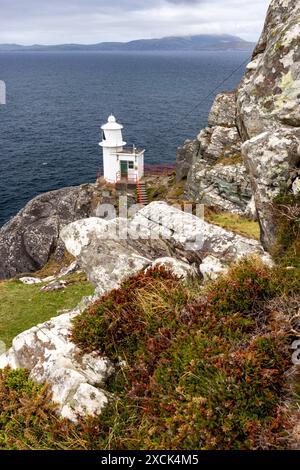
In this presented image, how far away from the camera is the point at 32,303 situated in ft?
67.5

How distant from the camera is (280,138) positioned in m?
11.7

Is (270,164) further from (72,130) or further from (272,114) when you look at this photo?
(72,130)

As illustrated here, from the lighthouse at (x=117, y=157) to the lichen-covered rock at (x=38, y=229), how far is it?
8.44 m

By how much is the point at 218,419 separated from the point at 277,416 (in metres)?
0.93

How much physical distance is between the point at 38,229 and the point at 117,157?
65.1 ft

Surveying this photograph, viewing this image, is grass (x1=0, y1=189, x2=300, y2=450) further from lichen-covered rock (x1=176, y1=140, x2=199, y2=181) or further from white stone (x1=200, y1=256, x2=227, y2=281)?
lichen-covered rock (x1=176, y1=140, x2=199, y2=181)

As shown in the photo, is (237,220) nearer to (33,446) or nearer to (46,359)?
(46,359)

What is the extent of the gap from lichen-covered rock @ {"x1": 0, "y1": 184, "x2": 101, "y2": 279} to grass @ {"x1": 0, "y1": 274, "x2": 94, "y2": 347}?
14853mm

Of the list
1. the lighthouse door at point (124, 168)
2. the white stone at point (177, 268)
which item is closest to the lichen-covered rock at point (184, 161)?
the lighthouse door at point (124, 168)

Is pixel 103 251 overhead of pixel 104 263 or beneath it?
overhead

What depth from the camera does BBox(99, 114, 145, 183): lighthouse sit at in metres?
55.9

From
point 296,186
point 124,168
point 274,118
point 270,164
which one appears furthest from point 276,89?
point 124,168

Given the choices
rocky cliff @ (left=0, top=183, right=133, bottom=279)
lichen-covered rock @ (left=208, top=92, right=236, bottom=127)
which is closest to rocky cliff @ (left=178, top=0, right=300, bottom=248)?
lichen-covered rock @ (left=208, top=92, right=236, bottom=127)

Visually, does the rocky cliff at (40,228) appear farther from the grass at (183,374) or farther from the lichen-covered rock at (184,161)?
the grass at (183,374)
